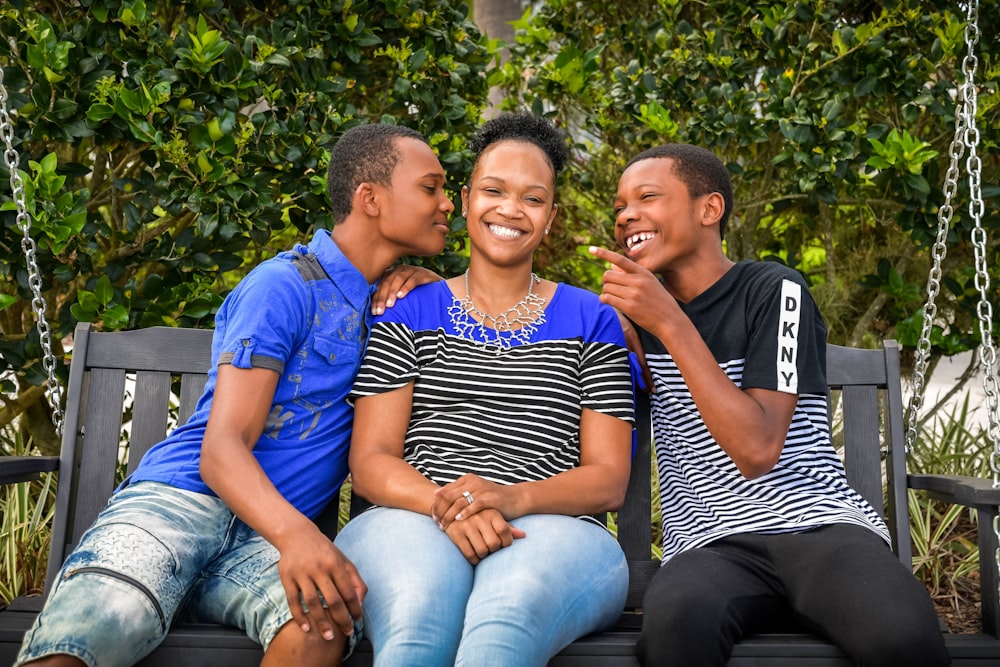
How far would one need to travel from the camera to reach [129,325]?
3.69m

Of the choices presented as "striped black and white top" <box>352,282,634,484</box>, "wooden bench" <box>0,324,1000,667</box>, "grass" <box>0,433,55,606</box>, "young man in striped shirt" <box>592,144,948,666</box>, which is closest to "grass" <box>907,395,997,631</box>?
"wooden bench" <box>0,324,1000,667</box>

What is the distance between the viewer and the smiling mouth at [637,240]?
10.2 ft

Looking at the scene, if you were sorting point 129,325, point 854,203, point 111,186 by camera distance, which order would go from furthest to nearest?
point 854,203
point 111,186
point 129,325

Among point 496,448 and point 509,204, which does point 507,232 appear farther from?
point 496,448

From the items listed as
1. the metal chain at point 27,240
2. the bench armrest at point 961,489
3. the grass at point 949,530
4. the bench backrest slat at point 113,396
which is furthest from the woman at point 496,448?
the grass at point 949,530

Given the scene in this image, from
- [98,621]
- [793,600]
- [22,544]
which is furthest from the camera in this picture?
[22,544]

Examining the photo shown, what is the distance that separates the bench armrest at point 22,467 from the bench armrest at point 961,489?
258cm

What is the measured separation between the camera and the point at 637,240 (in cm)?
314

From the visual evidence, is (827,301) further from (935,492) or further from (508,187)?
(508,187)

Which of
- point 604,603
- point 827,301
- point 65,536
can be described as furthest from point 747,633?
point 827,301

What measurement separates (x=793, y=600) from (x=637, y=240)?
3.68 feet

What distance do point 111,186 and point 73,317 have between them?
0.68m

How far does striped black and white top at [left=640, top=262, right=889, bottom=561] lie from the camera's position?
2.85 metres

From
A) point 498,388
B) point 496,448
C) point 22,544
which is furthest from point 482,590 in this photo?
point 22,544
